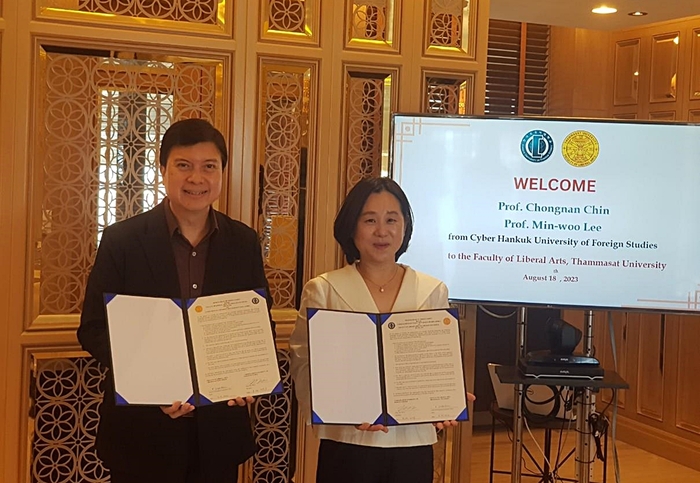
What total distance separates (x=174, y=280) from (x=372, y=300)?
0.56 m

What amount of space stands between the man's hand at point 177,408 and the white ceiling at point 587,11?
3.19 meters

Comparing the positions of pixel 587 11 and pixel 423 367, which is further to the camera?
pixel 587 11

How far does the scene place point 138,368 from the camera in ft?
6.72

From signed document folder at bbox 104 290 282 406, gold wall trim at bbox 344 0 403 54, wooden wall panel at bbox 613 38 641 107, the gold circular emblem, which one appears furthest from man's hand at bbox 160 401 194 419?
wooden wall panel at bbox 613 38 641 107

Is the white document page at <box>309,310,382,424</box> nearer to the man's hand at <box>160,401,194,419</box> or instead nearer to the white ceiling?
the man's hand at <box>160,401,194,419</box>

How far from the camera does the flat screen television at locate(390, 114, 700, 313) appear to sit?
3.13 m

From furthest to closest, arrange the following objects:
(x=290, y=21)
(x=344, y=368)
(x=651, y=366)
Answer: (x=651, y=366), (x=290, y=21), (x=344, y=368)

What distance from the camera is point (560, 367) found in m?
3.17

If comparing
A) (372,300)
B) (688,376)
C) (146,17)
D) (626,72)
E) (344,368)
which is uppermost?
(626,72)

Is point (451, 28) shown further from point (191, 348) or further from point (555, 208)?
point (191, 348)

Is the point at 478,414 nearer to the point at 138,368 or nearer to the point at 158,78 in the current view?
the point at 158,78

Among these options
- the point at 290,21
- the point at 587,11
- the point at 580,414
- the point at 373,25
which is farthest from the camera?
the point at 587,11

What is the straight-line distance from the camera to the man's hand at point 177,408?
203 cm

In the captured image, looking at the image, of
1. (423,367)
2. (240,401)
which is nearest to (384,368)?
(423,367)
